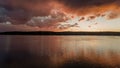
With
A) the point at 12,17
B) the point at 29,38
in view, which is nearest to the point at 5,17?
the point at 12,17

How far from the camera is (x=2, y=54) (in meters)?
2.40

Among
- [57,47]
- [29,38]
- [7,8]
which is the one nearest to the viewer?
[7,8]

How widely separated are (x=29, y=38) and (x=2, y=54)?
530mm

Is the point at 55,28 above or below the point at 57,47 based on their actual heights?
above

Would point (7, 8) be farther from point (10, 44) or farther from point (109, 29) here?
point (109, 29)

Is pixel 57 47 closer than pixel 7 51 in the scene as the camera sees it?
No

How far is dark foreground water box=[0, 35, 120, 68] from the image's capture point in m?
2.40

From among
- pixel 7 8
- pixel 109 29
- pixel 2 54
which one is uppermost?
pixel 7 8

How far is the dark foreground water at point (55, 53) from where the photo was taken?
240 centimetres

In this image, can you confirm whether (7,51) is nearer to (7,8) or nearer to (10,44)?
(10,44)

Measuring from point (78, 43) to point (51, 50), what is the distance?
569 mm

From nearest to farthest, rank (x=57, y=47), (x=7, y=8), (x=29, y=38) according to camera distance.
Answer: (x=7, y=8) < (x=57, y=47) < (x=29, y=38)

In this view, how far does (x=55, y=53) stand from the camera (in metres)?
2.48

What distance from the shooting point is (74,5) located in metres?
2.48
